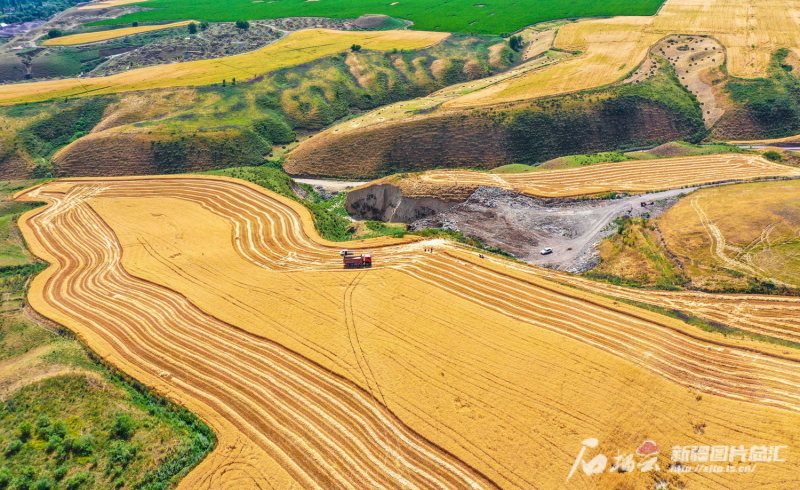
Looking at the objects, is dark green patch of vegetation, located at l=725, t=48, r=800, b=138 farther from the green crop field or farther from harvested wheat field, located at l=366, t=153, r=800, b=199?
the green crop field

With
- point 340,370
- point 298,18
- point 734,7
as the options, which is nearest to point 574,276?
point 340,370

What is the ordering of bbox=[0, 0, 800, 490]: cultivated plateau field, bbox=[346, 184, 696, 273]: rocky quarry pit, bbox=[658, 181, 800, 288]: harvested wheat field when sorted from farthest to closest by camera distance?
bbox=[346, 184, 696, 273]: rocky quarry pit → bbox=[658, 181, 800, 288]: harvested wheat field → bbox=[0, 0, 800, 490]: cultivated plateau field

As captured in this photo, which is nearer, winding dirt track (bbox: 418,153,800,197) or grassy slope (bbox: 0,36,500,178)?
winding dirt track (bbox: 418,153,800,197)

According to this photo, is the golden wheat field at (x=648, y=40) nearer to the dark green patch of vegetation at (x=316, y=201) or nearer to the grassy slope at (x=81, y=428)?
the dark green patch of vegetation at (x=316, y=201)

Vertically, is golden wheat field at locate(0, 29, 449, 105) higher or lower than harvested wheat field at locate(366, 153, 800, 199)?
higher

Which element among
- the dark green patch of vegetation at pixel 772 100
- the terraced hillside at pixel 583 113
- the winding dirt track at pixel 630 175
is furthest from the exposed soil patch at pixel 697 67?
the winding dirt track at pixel 630 175

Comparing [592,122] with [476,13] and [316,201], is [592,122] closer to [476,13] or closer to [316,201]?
[316,201]

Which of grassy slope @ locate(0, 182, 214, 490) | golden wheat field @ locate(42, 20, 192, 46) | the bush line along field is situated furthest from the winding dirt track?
golden wheat field @ locate(42, 20, 192, 46)

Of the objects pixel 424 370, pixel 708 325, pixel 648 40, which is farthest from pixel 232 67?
pixel 708 325
